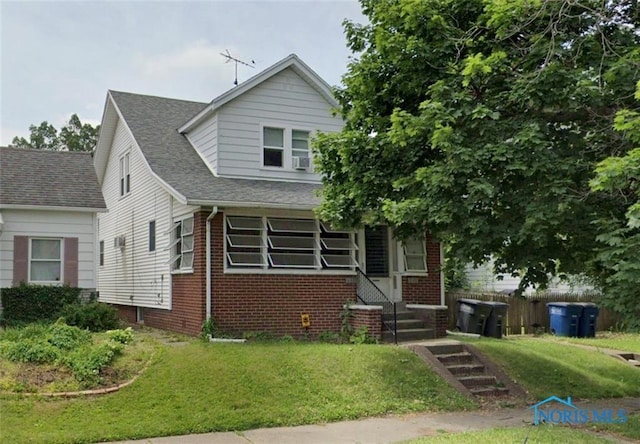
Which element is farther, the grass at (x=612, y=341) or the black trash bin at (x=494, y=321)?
the black trash bin at (x=494, y=321)

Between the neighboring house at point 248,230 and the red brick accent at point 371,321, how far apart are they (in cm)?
58

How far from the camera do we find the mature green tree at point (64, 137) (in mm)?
44656

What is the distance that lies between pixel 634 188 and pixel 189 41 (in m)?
10.2

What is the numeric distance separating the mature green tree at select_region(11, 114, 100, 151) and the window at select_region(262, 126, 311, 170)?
33.3m

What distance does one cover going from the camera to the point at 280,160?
15391 mm

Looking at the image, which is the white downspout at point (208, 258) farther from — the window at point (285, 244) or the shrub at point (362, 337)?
the shrub at point (362, 337)

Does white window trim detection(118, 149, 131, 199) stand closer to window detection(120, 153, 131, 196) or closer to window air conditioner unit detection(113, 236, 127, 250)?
window detection(120, 153, 131, 196)

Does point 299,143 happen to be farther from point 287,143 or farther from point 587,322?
point 587,322

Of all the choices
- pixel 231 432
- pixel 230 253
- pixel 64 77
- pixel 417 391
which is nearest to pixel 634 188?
pixel 417 391

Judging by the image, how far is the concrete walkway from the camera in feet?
23.9

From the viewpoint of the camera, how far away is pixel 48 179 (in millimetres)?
16141

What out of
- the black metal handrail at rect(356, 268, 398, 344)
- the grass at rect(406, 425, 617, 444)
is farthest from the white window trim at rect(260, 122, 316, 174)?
the grass at rect(406, 425, 617, 444)

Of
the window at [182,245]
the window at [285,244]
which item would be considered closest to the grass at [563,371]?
the window at [285,244]

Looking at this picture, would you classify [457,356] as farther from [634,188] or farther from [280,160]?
[280,160]
